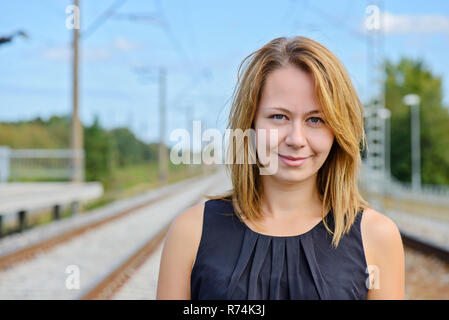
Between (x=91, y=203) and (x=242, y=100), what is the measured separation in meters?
19.4

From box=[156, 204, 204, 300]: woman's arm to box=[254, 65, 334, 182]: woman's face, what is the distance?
0.96 ft

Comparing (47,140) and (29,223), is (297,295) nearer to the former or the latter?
(29,223)

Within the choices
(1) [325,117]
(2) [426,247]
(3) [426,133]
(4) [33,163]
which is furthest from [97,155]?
(1) [325,117]

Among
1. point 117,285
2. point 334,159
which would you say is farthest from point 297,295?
point 117,285

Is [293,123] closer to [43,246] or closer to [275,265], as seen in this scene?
[275,265]

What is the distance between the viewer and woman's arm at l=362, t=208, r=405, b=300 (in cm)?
138

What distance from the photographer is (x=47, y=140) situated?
2934 cm

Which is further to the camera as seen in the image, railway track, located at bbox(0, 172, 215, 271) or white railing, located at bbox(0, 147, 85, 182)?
white railing, located at bbox(0, 147, 85, 182)

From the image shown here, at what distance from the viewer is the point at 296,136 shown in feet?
4.59

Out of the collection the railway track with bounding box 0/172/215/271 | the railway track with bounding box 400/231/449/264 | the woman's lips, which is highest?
the woman's lips

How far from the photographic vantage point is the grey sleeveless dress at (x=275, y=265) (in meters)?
1.35

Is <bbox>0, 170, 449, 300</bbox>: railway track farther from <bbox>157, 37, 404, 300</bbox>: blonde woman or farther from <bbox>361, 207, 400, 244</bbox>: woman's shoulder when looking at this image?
<bbox>361, 207, 400, 244</bbox>: woman's shoulder

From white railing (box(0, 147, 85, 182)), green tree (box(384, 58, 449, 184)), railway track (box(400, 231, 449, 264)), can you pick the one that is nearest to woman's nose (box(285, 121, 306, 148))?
railway track (box(400, 231, 449, 264))

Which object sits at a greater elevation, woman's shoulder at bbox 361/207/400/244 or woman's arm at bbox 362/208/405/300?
woman's shoulder at bbox 361/207/400/244
